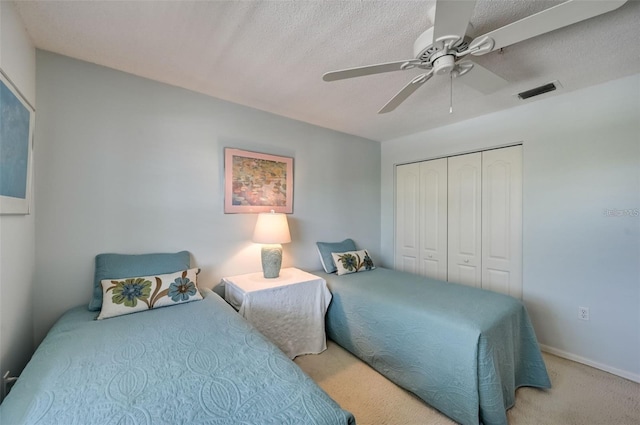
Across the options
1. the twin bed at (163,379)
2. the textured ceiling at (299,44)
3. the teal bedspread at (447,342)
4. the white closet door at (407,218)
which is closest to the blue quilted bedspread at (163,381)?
the twin bed at (163,379)

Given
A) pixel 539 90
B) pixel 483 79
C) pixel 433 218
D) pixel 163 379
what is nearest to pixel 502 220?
pixel 433 218

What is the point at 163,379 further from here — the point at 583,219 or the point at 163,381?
the point at 583,219

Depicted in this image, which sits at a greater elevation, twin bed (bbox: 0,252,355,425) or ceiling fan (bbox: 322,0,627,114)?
ceiling fan (bbox: 322,0,627,114)

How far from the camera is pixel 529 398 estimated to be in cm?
177

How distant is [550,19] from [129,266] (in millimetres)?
2717

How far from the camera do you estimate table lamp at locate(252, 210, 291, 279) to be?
2.37 metres

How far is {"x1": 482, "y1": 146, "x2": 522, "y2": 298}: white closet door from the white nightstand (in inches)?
70.6

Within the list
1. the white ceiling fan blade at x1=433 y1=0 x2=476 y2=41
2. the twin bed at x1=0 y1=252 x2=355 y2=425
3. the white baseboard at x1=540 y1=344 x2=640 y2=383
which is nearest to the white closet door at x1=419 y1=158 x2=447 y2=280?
the white baseboard at x1=540 y1=344 x2=640 y2=383

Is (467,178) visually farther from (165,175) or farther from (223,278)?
(165,175)

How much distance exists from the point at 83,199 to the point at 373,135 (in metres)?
3.08

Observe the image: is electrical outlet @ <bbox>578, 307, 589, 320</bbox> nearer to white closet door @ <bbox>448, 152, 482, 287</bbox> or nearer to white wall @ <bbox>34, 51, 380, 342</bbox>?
white closet door @ <bbox>448, 152, 482, 287</bbox>

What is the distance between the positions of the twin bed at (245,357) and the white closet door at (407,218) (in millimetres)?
895

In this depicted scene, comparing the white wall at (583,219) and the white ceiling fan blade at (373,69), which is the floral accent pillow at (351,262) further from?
the white ceiling fan blade at (373,69)

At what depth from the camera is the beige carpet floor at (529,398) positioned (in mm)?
1597
